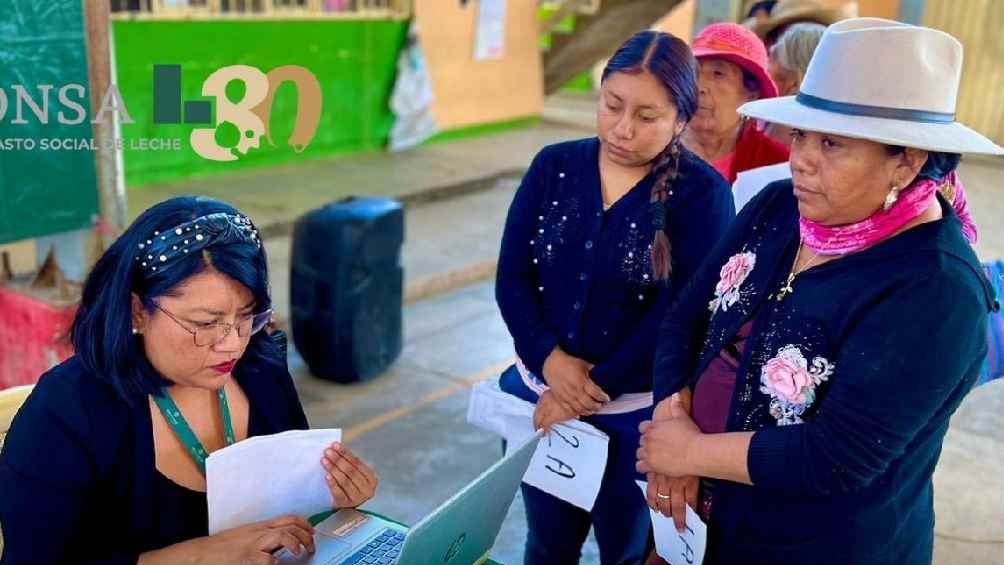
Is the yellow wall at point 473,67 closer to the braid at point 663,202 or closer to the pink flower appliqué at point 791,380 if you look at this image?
the braid at point 663,202

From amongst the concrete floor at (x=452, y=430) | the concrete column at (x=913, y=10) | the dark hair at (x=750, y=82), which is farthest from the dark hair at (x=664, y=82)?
the concrete column at (x=913, y=10)

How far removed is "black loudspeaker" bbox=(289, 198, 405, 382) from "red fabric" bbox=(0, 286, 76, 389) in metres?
1.09

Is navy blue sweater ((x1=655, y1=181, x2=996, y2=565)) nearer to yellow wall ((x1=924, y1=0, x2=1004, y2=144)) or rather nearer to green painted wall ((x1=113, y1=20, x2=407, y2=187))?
green painted wall ((x1=113, y1=20, x2=407, y2=187))

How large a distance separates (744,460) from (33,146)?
287 cm

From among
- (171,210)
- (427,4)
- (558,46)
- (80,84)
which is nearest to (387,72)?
(427,4)

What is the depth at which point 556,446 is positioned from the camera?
2.16 meters

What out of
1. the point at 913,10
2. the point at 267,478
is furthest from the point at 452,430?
the point at 913,10

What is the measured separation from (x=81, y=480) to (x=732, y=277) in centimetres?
113

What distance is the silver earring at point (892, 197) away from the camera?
4.55 ft

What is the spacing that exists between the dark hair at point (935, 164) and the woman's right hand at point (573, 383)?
0.87m

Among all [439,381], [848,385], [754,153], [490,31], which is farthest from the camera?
[490,31]

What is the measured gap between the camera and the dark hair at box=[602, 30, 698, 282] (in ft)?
6.28

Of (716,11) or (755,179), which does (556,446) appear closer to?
(755,179)

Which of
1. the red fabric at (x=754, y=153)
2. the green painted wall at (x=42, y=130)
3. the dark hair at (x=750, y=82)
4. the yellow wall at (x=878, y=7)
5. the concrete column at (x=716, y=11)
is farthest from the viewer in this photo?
the yellow wall at (x=878, y=7)
